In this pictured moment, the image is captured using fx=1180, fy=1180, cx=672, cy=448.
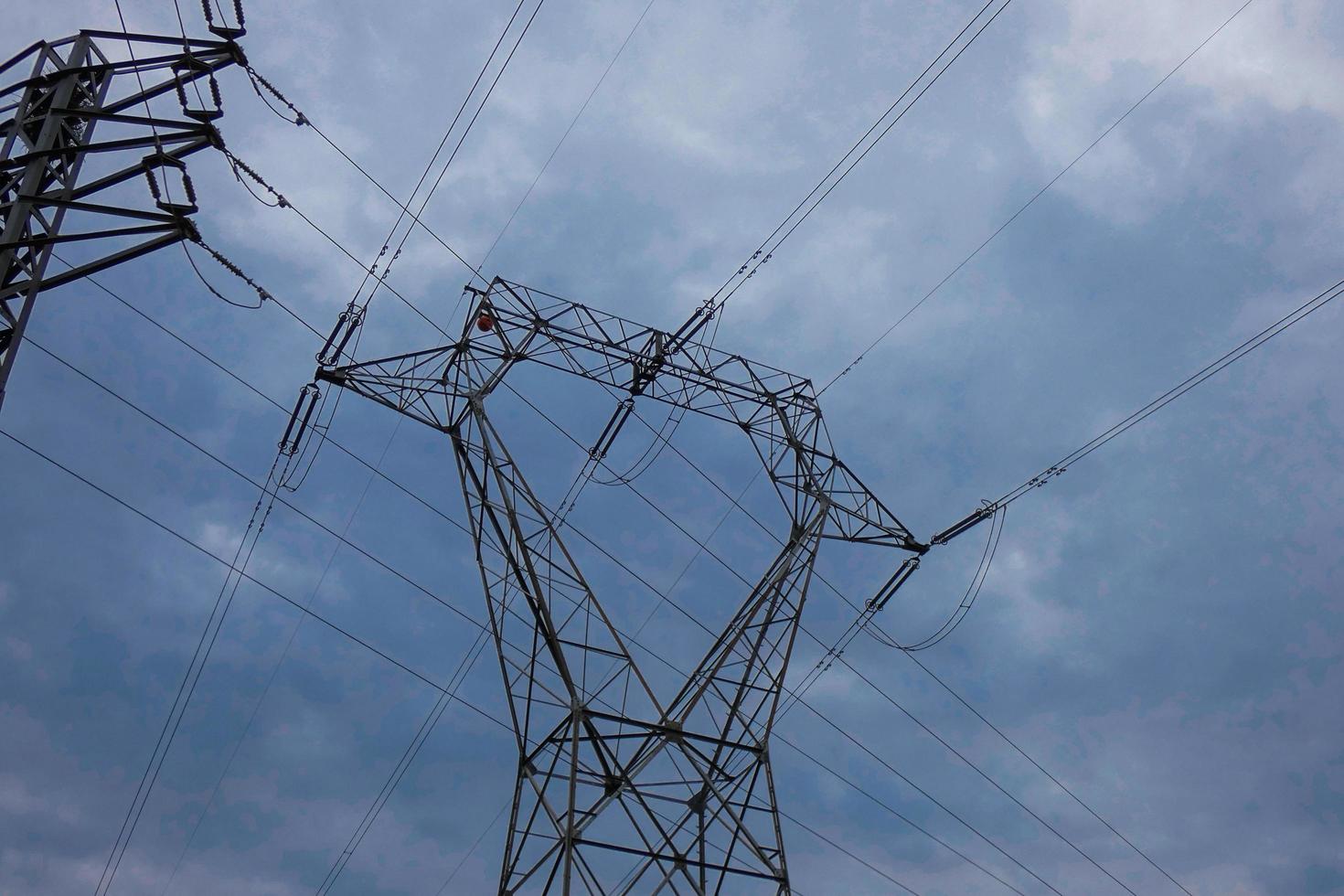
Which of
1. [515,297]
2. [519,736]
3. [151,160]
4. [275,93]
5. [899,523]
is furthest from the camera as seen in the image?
[899,523]

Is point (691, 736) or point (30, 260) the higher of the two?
point (691, 736)

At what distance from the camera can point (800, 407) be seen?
28.9 metres

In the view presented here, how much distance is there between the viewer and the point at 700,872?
22453 mm

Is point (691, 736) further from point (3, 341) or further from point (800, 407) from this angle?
point (3, 341)

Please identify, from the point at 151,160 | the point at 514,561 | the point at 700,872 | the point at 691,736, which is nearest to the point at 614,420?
the point at 514,561

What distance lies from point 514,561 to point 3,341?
11.7 metres

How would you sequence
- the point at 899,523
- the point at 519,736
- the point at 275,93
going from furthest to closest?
the point at 899,523
the point at 519,736
the point at 275,93

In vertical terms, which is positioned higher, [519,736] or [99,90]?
[99,90]

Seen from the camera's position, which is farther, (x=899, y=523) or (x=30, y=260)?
(x=899, y=523)

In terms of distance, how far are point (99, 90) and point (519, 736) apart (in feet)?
43.8

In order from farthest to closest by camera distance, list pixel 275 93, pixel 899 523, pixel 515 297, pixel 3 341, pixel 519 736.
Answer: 1. pixel 899 523
2. pixel 515 297
3. pixel 519 736
4. pixel 275 93
5. pixel 3 341

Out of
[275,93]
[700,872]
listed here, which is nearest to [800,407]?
[700,872]

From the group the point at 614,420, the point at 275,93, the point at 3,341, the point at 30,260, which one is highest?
the point at 614,420

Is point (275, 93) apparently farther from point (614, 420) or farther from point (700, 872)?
point (700, 872)
